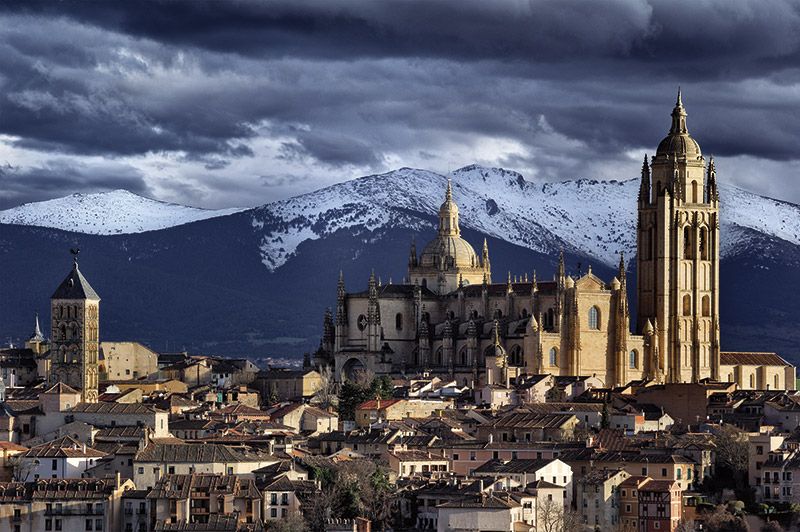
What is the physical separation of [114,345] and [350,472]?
73.3m

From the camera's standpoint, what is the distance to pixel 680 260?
588ft

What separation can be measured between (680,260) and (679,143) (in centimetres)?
954

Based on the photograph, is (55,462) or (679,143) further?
(679,143)

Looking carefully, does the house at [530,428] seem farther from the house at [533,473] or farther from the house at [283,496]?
the house at [283,496]

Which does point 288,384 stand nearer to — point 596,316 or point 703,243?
point 596,316

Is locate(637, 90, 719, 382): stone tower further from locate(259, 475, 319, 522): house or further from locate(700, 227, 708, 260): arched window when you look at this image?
locate(259, 475, 319, 522): house

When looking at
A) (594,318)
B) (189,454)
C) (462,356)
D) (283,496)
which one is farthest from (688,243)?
(283,496)

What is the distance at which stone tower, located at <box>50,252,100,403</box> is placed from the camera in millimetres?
140500

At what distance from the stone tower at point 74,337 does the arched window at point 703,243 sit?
5587 centimetres

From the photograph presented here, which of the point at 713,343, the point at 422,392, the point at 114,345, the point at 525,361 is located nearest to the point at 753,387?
the point at 713,343

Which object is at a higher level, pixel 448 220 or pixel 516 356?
pixel 448 220

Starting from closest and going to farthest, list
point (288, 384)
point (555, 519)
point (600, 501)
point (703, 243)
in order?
point (555, 519)
point (600, 501)
point (288, 384)
point (703, 243)

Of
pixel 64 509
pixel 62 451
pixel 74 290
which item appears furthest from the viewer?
pixel 74 290

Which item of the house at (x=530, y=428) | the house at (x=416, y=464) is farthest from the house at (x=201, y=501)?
the house at (x=530, y=428)
